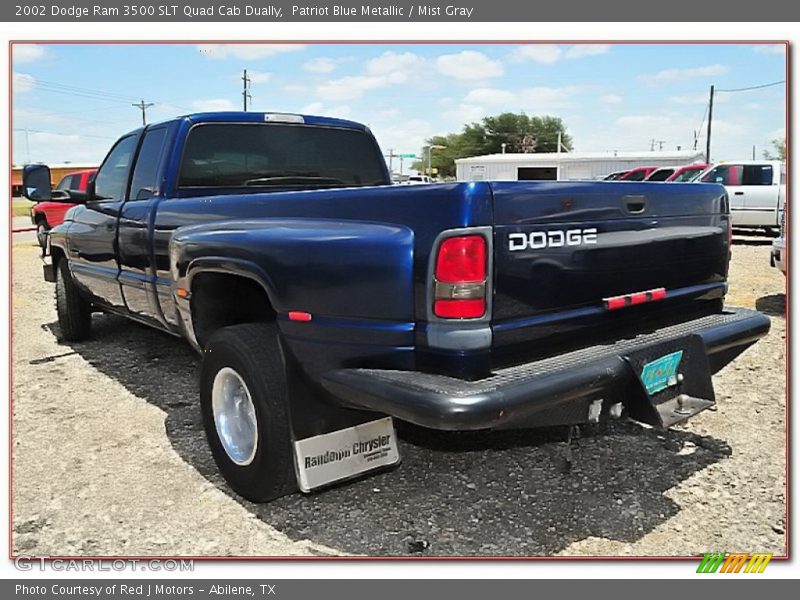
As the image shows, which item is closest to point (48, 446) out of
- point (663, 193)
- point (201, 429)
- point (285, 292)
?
point (201, 429)

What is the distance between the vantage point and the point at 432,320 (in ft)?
8.54

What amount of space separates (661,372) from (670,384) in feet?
0.33

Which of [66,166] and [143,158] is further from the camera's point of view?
[66,166]

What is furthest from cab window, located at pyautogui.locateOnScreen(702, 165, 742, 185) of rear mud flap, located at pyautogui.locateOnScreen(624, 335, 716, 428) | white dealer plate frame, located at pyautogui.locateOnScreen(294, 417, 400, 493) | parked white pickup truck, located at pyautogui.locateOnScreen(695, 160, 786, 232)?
white dealer plate frame, located at pyautogui.locateOnScreen(294, 417, 400, 493)

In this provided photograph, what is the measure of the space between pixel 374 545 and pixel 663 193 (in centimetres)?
207

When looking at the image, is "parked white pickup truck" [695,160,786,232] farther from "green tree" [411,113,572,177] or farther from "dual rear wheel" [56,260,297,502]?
"green tree" [411,113,572,177]

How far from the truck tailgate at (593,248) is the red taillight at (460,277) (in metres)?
0.08

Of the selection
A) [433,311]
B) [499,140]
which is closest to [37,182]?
[433,311]

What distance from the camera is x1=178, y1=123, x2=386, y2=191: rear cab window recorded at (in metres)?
4.51

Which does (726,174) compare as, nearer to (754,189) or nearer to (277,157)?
(754,189)

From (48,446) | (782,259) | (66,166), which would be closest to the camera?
(48,446)

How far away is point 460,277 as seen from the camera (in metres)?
2.55

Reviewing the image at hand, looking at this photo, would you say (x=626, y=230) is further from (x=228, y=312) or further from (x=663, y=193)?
(x=228, y=312)

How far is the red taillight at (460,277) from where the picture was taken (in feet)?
8.33
